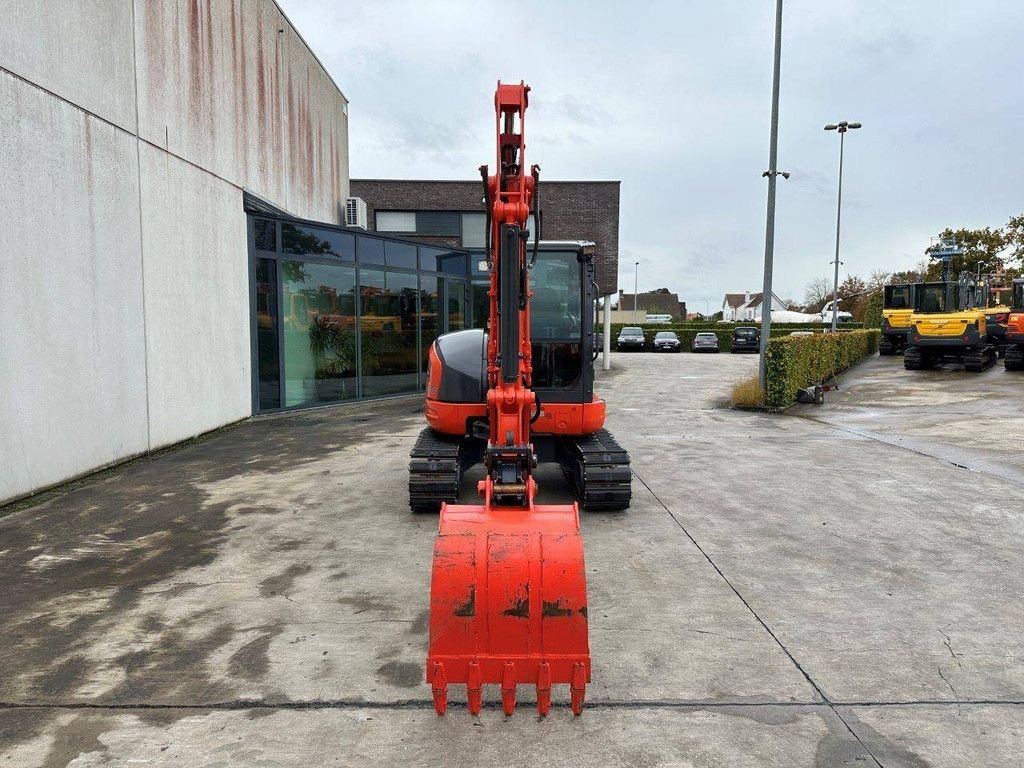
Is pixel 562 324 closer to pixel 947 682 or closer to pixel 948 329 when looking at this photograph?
pixel 947 682

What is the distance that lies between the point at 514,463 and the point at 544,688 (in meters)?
1.40

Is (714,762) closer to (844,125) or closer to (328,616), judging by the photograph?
(328,616)

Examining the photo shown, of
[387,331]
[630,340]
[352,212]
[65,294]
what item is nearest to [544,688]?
[65,294]

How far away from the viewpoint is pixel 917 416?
49.1ft

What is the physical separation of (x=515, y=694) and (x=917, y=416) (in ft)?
46.6

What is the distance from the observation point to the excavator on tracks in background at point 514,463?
3537 mm

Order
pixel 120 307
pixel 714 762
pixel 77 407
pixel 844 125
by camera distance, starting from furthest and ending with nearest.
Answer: pixel 844 125 → pixel 120 307 → pixel 77 407 → pixel 714 762

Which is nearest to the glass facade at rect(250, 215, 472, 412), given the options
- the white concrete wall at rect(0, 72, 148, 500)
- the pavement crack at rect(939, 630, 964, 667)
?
the white concrete wall at rect(0, 72, 148, 500)

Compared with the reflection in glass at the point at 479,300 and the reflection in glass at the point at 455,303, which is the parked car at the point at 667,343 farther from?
the reflection in glass at the point at 455,303

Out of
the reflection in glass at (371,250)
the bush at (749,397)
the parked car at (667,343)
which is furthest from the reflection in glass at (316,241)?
the parked car at (667,343)

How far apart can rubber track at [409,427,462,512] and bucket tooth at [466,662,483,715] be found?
3.67 meters

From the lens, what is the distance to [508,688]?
A: 352cm

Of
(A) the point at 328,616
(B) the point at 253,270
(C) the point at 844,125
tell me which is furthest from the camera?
(C) the point at 844,125

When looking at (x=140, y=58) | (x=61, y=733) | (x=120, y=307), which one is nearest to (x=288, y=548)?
(x=61, y=733)
